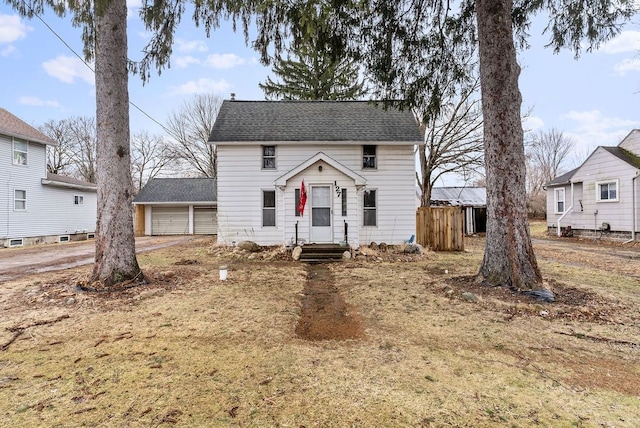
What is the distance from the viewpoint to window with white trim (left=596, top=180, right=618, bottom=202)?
1480 centimetres

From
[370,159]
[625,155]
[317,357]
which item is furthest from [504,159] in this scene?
[625,155]

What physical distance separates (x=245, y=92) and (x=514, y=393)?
25.3 m

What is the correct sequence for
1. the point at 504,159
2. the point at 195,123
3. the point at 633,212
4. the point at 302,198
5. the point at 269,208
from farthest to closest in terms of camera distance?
the point at 195,123 → the point at 633,212 → the point at 269,208 → the point at 302,198 → the point at 504,159

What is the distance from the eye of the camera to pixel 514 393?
2617mm

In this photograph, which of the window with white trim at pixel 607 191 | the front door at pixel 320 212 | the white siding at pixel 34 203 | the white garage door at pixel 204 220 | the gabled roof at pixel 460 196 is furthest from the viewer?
the gabled roof at pixel 460 196

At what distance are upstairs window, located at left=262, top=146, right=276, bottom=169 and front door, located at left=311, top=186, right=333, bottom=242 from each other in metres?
2.28

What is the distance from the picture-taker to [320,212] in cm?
1173

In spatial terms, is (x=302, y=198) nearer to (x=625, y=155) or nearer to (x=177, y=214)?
(x=177, y=214)

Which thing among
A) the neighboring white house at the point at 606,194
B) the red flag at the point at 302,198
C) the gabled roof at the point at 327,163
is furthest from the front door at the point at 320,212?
the neighboring white house at the point at 606,194

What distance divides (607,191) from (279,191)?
16244 mm

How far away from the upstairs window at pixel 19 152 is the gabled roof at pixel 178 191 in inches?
239

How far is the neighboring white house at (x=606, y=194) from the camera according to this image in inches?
549

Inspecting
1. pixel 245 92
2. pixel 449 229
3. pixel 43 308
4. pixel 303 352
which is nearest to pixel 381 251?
pixel 449 229

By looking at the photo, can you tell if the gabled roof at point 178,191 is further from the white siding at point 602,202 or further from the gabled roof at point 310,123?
the white siding at point 602,202
